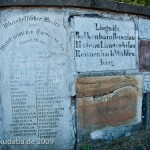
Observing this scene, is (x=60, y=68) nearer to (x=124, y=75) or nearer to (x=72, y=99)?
(x=72, y=99)

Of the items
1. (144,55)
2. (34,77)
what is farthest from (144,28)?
(34,77)

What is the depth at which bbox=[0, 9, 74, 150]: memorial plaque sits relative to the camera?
438cm

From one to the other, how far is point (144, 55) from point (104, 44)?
802mm

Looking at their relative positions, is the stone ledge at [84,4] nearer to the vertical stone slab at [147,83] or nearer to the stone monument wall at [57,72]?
the stone monument wall at [57,72]

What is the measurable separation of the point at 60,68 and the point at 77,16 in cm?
67

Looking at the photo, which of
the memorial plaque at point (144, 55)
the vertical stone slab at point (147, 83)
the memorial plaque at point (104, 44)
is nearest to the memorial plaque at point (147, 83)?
the vertical stone slab at point (147, 83)

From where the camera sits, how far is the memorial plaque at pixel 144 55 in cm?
521

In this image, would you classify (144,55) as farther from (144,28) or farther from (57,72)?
(57,72)

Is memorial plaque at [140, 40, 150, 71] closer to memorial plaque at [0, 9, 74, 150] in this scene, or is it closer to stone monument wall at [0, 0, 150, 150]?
stone monument wall at [0, 0, 150, 150]

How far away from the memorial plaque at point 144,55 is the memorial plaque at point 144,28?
9cm

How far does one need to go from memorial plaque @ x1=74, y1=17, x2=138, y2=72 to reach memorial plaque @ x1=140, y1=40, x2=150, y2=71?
0.17 meters

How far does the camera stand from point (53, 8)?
4410 millimetres

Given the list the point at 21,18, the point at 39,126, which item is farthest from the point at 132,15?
the point at 39,126

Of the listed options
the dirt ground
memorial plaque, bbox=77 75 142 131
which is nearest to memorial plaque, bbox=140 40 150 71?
memorial plaque, bbox=77 75 142 131
